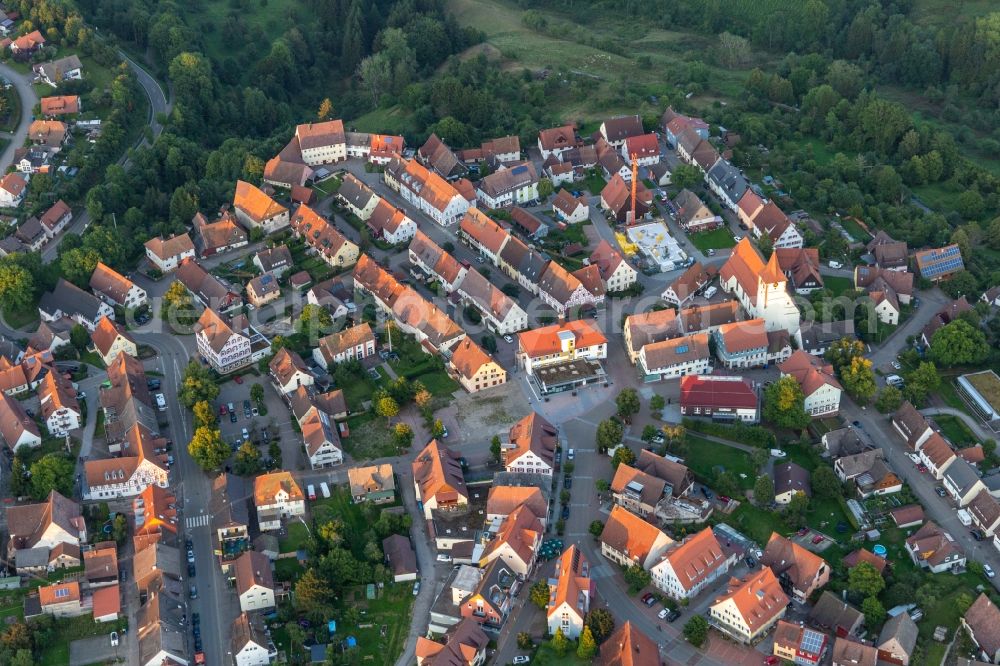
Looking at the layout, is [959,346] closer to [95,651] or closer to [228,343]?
[228,343]

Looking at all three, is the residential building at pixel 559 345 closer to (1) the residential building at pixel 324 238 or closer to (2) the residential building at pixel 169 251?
(1) the residential building at pixel 324 238

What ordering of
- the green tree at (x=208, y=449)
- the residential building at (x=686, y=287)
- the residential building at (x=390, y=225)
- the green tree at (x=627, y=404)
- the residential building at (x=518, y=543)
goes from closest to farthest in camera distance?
the residential building at (x=518, y=543), the green tree at (x=208, y=449), the green tree at (x=627, y=404), the residential building at (x=686, y=287), the residential building at (x=390, y=225)

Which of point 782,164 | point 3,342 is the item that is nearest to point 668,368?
point 782,164

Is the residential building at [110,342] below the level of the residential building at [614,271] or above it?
below

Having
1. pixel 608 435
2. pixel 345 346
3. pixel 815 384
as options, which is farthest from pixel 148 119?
pixel 815 384

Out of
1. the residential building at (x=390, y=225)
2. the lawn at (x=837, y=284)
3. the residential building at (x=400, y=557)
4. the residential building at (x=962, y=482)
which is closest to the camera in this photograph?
the residential building at (x=400, y=557)

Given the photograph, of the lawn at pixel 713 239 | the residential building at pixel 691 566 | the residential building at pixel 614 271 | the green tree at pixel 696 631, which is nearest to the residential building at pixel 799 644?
the green tree at pixel 696 631
